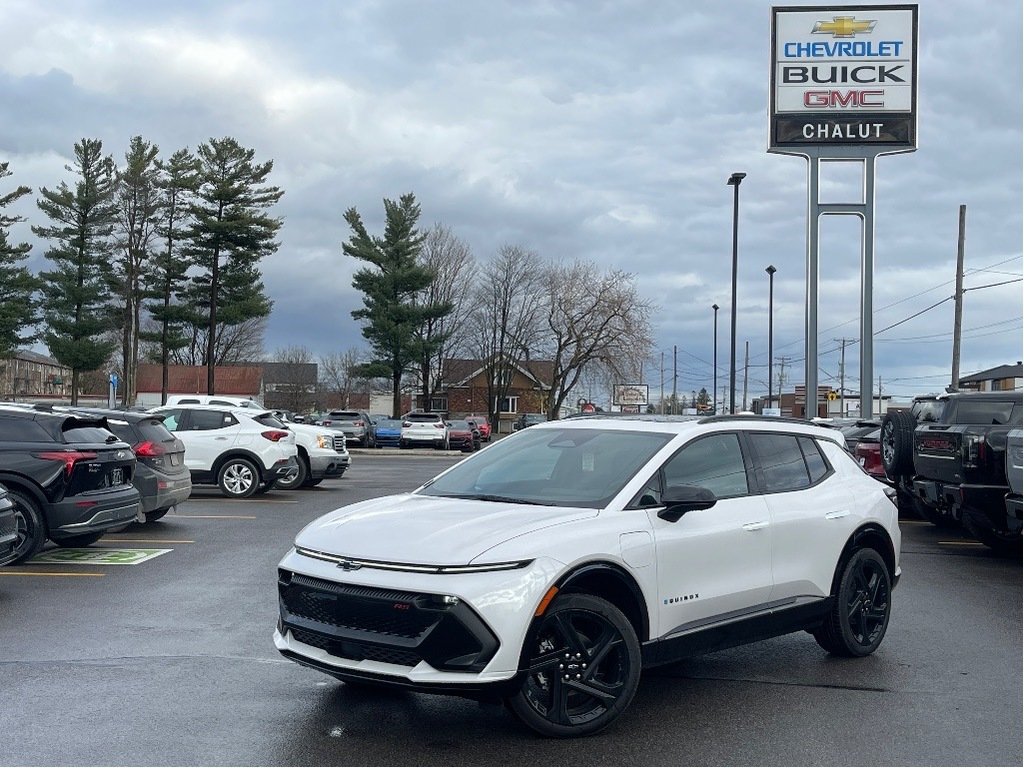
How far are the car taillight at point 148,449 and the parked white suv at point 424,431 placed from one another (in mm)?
31014

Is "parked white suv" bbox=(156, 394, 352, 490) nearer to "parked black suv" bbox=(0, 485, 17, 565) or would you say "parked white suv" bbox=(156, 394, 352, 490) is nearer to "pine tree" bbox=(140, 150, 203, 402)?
"parked black suv" bbox=(0, 485, 17, 565)

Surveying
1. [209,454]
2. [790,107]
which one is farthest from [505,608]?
[790,107]

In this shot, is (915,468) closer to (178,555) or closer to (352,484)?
(178,555)

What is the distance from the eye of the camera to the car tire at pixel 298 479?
19750 millimetres

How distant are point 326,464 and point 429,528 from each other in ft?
51.6

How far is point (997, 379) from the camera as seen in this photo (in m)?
75.4

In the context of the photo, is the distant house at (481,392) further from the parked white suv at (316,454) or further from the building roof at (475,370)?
the parked white suv at (316,454)

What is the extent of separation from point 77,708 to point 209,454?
13106mm

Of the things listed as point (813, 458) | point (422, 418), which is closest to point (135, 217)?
point (422, 418)

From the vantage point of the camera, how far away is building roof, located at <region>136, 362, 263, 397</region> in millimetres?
86500

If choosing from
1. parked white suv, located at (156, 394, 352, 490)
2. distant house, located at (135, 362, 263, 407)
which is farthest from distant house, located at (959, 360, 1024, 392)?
parked white suv, located at (156, 394, 352, 490)

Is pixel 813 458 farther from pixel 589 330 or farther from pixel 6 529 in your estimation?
pixel 589 330

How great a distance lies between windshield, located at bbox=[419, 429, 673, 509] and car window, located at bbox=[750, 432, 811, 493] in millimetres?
889

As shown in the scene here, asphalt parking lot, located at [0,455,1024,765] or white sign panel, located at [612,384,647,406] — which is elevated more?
white sign panel, located at [612,384,647,406]
